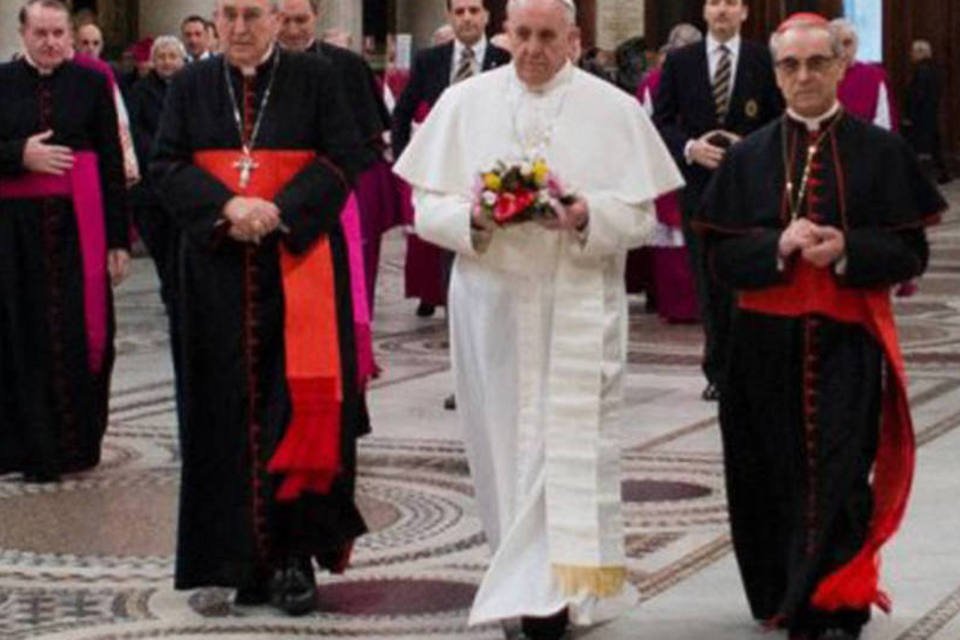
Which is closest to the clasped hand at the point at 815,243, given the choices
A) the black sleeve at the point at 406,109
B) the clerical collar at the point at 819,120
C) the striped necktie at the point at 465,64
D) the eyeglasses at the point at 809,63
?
the clerical collar at the point at 819,120

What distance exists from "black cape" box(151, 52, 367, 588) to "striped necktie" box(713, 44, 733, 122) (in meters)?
4.31

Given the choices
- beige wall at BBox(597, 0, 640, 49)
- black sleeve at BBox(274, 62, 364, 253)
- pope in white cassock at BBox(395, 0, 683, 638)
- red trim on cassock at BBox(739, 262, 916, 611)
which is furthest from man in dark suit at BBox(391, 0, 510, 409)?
beige wall at BBox(597, 0, 640, 49)

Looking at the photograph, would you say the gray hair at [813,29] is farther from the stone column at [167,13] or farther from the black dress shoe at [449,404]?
the stone column at [167,13]

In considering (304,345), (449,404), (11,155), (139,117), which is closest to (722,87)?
(449,404)

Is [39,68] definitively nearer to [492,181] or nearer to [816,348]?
Answer: [492,181]

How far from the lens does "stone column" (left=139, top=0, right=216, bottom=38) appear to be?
22.8 meters

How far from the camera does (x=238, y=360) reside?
7602 mm

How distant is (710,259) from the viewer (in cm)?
730

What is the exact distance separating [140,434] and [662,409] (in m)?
2.25

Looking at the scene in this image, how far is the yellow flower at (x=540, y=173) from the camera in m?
6.91

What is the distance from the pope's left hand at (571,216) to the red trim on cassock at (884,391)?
522 mm

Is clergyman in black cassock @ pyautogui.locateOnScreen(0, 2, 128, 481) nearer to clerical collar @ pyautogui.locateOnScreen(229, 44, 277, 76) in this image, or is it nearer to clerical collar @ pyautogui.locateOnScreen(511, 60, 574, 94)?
clerical collar @ pyautogui.locateOnScreen(229, 44, 277, 76)

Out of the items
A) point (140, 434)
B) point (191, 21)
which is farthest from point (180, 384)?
point (191, 21)

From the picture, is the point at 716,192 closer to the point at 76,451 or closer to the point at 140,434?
the point at 76,451
